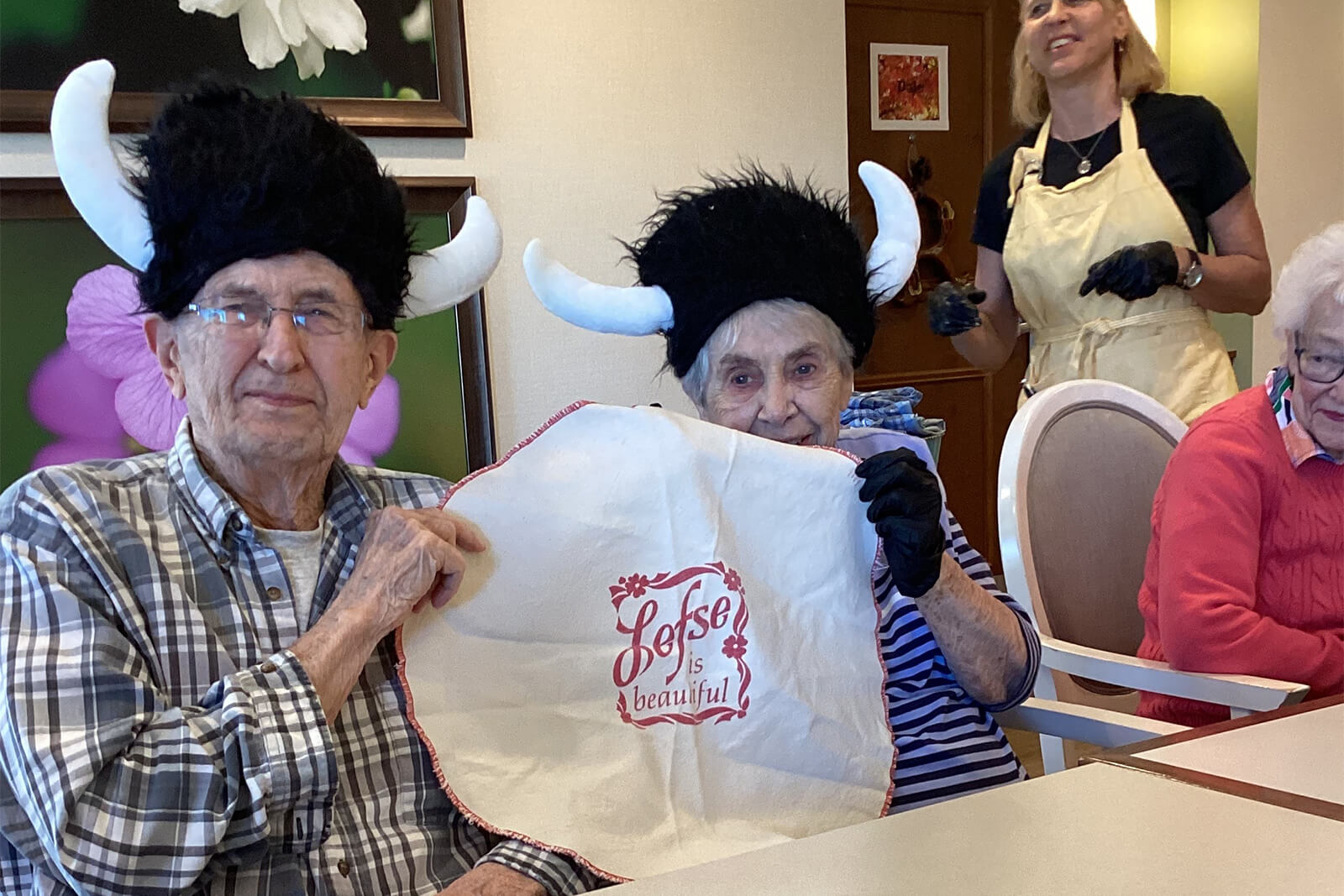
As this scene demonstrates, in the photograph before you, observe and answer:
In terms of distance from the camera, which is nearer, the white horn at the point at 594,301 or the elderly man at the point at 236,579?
the elderly man at the point at 236,579

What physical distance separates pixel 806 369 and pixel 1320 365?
717 mm

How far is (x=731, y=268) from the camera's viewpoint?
1321mm

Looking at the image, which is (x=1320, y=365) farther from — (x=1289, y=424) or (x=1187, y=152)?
(x=1187, y=152)

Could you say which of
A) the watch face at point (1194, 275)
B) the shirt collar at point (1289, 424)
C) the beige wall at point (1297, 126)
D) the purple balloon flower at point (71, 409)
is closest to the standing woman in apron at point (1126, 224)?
the watch face at point (1194, 275)

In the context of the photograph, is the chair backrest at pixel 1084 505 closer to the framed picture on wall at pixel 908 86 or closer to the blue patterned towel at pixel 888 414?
the blue patterned towel at pixel 888 414

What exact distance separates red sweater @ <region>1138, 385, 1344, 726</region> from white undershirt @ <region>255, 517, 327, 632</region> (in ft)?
3.46

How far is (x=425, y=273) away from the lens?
1.23 meters

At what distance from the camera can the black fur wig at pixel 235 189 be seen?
1048 mm

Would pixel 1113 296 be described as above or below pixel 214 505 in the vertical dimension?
above

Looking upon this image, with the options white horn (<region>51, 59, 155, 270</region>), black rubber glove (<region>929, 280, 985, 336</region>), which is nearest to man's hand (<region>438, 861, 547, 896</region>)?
white horn (<region>51, 59, 155, 270</region>)

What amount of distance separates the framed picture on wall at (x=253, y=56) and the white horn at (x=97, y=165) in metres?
0.93

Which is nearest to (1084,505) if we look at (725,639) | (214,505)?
(725,639)

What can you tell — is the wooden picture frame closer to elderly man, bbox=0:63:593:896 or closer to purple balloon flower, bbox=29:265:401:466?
purple balloon flower, bbox=29:265:401:466

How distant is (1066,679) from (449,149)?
5.02ft
